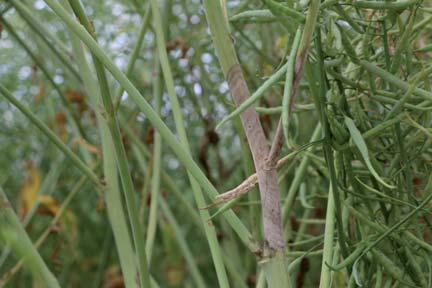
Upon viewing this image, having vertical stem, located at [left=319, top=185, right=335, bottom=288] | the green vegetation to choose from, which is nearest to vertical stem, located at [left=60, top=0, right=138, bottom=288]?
the green vegetation

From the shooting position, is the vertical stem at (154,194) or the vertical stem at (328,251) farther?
the vertical stem at (154,194)

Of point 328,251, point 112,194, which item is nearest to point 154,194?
point 112,194

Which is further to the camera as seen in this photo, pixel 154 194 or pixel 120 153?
pixel 154 194

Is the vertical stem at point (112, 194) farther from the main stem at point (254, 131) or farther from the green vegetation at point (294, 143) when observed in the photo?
the main stem at point (254, 131)

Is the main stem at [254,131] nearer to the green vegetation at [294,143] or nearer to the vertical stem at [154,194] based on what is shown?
the green vegetation at [294,143]

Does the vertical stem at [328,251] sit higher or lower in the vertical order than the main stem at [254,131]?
lower

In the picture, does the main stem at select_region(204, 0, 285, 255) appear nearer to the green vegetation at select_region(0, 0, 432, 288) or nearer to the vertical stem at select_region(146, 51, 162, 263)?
the green vegetation at select_region(0, 0, 432, 288)

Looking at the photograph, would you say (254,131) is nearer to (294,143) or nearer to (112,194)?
(294,143)

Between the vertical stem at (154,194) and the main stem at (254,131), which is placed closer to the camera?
the main stem at (254,131)

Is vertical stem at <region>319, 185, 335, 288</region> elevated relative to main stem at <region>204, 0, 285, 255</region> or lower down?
lower down

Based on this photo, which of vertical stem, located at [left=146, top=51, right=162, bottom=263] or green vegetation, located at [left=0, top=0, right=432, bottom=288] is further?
vertical stem, located at [left=146, top=51, right=162, bottom=263]

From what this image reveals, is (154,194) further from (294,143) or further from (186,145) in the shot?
(294,143)

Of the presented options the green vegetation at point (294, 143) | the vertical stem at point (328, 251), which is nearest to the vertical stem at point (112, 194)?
the green vegetation at point (294, 143)

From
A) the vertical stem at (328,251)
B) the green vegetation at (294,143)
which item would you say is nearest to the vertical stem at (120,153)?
the green vegetation at (294,143)
